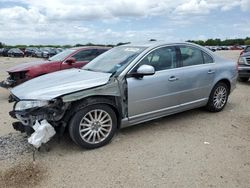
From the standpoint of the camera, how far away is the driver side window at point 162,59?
200 inches

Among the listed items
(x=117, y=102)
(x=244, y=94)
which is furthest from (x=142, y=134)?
(x=244, y=94)

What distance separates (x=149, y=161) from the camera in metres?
4.02

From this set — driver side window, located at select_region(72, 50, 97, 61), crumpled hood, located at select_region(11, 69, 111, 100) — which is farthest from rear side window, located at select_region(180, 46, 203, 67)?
driver side window, located at select_region(72, 50, 97, 61)

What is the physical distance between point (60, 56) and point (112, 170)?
6318 millimetres

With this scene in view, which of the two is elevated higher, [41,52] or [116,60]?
[116,60]

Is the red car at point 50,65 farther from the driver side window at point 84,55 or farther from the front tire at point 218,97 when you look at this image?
the front tire at point 218,97

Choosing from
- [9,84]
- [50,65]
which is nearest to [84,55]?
[50,65]

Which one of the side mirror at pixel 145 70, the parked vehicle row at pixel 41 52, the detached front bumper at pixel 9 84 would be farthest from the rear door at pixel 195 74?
the parked vehicle row at pixel 41 52

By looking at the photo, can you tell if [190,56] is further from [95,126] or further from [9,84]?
[9,84]

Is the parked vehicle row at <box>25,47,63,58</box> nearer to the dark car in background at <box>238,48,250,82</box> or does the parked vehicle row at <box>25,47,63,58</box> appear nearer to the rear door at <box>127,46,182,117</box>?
the dark car in background at <box>238,48,250,82</box>

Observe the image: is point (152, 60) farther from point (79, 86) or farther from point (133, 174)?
point (133, 174)

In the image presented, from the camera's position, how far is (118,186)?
3.39 meters

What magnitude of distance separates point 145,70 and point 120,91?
53cm

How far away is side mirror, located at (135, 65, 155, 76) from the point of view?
4666mm
